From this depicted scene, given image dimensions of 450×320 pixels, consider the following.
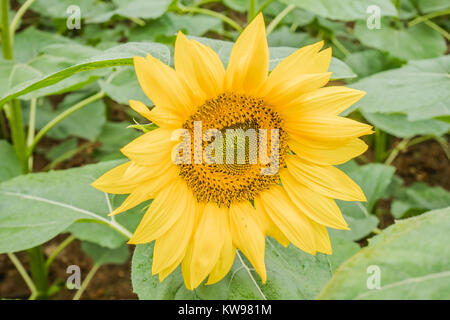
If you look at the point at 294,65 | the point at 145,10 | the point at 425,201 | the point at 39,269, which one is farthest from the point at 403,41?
the point at 39,269

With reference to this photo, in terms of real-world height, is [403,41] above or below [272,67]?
above

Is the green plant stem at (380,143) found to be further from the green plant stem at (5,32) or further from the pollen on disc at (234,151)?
the green plant stem at (5,32)

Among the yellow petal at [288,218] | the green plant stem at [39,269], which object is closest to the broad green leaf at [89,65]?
the yellow petal at [288,218]

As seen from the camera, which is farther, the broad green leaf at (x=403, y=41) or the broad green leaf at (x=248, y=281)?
the broad green leaf at (x=403, y=41)

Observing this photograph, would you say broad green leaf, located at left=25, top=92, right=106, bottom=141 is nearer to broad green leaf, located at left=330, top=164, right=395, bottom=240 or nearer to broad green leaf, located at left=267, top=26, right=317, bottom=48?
broad green leaf, located at left=267, top=26, right=317, bottom=48

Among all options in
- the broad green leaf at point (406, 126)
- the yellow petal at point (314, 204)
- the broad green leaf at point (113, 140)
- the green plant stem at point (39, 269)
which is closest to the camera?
the yellow petal at point (314, 204)

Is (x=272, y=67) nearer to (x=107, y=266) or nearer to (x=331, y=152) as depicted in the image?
(x=331, y=152)
